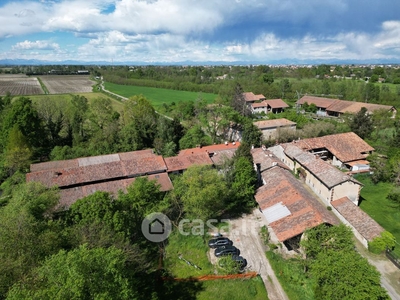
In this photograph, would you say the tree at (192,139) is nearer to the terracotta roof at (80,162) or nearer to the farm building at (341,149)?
the terracotta roof at (80,162)

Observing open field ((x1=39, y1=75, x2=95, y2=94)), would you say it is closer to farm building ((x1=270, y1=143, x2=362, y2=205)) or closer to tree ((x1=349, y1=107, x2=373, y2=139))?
farm building ((x1=270, y1=143, x2=362, y2=205))

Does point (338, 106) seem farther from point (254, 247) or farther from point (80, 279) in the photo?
point (80, 279)

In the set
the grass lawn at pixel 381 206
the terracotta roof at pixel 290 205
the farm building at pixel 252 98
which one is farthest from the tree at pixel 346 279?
the farm building at pixel 252 98

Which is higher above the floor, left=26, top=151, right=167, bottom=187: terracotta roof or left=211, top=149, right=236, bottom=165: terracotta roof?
left=26, top=151, right=167, bottom=187: terracotta roof

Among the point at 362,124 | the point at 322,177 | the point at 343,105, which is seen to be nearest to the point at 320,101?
the point at 343,105

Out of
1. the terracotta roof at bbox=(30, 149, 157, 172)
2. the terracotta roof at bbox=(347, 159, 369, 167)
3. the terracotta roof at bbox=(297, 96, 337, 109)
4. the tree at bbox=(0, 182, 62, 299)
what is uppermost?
the tree at bbox=(0, 182, 62, 299)

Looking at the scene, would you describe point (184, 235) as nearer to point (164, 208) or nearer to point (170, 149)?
point (164, 208)

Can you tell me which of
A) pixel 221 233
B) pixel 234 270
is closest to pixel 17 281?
pixel 234 270

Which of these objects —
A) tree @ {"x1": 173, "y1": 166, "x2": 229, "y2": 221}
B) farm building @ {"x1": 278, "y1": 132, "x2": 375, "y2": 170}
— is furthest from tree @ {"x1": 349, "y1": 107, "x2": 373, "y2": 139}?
tree @ {"x1": 173, "y1": 166, "x2": 229, "y2": 221}
